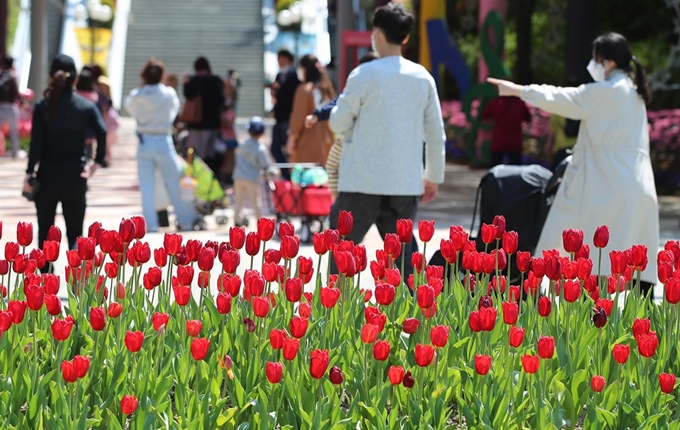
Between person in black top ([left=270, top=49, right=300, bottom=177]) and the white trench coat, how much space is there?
8.37 meters

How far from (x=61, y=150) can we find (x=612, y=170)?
3.37 metres

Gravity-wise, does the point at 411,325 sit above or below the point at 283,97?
below

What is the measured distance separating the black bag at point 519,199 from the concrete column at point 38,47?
21015mm

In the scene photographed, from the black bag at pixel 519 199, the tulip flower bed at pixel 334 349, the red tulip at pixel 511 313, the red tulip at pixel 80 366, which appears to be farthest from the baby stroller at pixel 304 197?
the red tulip at pixel 80 366

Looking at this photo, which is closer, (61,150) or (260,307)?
(260,307)

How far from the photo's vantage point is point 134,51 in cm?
4019

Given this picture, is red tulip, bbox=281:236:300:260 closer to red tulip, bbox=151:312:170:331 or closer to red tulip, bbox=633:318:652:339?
red tulip, bbox=151:312:170:331

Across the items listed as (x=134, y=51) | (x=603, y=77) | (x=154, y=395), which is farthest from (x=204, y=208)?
(x=134, y=51)

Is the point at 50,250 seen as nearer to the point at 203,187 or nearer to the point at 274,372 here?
the point at 274,372

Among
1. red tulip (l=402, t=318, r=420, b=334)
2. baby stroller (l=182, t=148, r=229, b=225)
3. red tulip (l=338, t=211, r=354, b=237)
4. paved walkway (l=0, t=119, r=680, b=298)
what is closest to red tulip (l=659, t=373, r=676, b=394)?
red tulip (l=402, t=318, r=420, b=334)

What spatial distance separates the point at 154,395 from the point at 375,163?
332 cm

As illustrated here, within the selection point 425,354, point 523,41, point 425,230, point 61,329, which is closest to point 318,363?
point 425,354

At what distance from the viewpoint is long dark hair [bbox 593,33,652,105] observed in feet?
24.8

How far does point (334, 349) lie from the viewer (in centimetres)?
441
